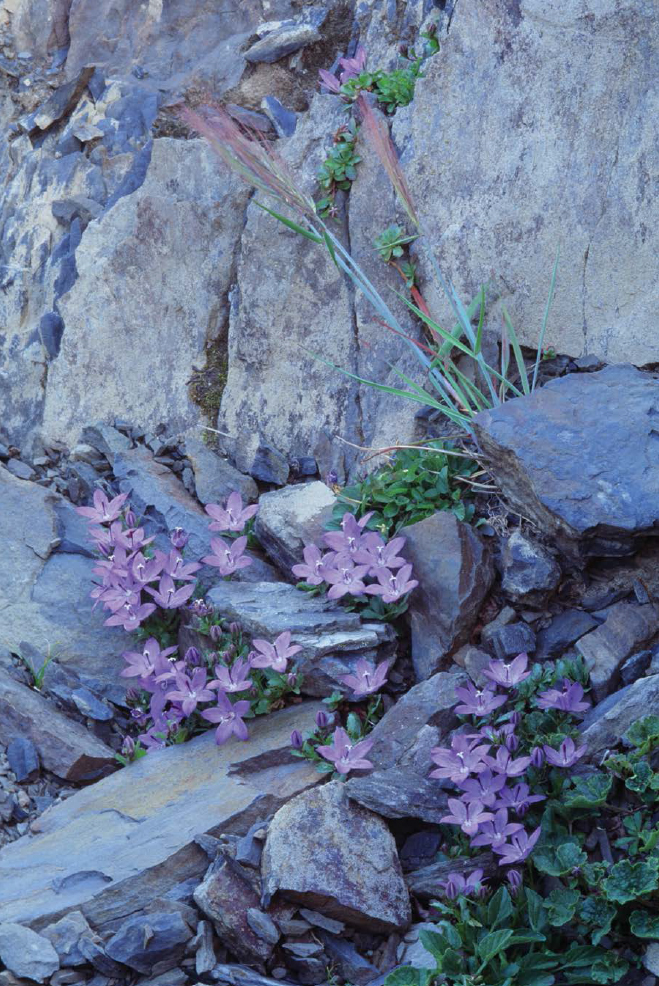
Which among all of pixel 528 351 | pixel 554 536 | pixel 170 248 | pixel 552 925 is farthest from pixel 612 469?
pixel 170 248

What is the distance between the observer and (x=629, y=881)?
2.85 metres

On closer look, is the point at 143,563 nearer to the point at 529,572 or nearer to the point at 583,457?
the point at 529,572

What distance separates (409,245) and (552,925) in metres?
2.79

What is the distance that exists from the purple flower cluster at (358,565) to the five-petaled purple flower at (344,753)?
585mm

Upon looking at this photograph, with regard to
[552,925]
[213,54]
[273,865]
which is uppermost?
[213,54]

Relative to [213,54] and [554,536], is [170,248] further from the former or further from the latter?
[554,536]

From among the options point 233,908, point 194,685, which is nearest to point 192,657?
point 194,685

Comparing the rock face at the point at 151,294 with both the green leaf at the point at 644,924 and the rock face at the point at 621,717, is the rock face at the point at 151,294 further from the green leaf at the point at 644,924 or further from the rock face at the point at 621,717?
the green leaf at the point at 644,924

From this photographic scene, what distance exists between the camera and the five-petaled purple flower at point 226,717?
3566 mm

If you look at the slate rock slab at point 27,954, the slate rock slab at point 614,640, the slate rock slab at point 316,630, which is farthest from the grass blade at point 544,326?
the slate rock slab at point 27,954

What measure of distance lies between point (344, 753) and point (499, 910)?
2.11 ft

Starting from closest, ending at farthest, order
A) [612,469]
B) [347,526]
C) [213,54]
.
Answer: [612,469] < [347,526] < [213,54]

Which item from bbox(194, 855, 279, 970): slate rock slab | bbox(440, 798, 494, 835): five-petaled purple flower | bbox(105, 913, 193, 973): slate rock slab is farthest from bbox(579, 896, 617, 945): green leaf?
bbox(105, 913, 193, 973): slate rock slab

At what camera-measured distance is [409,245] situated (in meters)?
4.64
